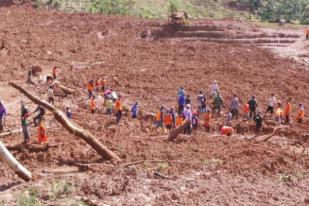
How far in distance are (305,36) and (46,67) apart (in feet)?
48.1

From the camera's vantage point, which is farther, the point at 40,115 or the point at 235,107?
the point at 235,107

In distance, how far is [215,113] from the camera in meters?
22.3

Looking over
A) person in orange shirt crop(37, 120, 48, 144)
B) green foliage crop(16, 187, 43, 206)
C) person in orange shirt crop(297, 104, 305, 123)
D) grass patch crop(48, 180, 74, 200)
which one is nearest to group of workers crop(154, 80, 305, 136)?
person in orange shirt crop(297, 104, 305, 123)

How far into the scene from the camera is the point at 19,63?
2783 centimetres

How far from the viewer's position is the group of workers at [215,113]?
63.5ft

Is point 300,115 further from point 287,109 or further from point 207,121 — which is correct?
point 207,121

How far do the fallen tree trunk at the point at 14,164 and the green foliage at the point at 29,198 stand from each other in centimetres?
58

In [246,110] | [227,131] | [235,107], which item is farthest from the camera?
[246,110]

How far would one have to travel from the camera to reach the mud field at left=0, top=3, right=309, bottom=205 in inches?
513

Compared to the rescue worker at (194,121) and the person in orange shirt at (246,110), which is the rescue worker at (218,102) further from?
the rescue worker at (194,121)

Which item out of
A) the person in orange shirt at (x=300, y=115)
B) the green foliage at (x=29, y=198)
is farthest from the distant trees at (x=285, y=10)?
the green foliage at (x=29, y=198)

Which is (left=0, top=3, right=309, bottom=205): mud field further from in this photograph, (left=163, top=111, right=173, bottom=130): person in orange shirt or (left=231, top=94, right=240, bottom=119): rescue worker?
(left=231, top=94, right=240, bottom=119): rescue worker

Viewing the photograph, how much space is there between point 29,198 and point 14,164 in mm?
1179

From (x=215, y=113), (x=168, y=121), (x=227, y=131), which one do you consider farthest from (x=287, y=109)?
(x=168, y=121)
